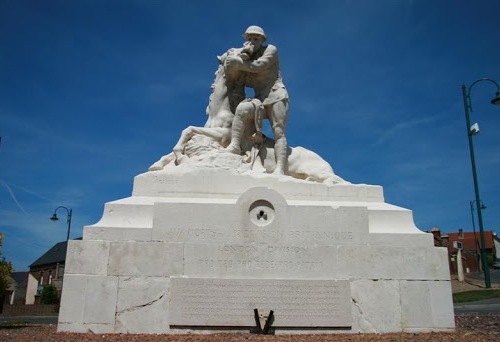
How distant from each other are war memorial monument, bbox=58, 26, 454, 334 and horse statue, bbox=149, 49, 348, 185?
32.6 inches

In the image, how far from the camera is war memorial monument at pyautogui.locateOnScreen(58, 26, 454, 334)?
23.6ft

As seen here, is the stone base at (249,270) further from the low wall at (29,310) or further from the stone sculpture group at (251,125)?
the low wall at (29,310)

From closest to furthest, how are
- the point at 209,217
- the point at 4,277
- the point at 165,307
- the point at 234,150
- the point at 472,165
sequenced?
the point at 165,307 < the point at 209,217 < the point at 234,150 < the point at 4,277 < the point at 472,165

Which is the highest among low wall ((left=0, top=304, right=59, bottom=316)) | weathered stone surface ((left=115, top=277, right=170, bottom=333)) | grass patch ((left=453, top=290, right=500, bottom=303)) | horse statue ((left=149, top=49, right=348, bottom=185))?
horse statue ((left=149, top=49, right=348, bottom=185))

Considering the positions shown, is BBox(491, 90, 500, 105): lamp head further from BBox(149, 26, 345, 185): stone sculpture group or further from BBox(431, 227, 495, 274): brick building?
BBox(431, 227, 495, 274): brick building

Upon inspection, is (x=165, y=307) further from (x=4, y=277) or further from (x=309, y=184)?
(x=4, y=277)

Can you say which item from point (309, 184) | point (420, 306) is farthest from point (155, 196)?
point (420, 306)

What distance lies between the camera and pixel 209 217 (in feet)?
25.3

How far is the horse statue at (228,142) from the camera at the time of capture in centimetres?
941

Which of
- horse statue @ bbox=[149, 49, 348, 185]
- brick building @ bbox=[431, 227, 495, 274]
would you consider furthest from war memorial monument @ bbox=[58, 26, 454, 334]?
brick building @ bbox=[431, 227, 495, 274]

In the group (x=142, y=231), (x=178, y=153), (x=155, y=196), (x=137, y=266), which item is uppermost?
(x=178, y=153)

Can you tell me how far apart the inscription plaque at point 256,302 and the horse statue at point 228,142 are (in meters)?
2.56

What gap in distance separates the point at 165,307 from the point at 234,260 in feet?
4.41

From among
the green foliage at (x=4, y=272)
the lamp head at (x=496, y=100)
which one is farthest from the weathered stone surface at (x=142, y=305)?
the lamp head at (x=496, y=100)
